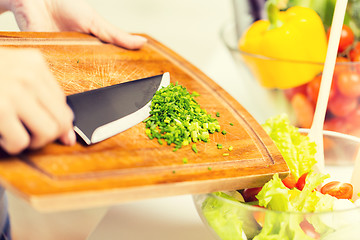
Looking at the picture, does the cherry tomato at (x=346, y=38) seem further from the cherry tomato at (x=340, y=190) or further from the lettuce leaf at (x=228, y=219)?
the lettuce leaf at (x=228, y=219)

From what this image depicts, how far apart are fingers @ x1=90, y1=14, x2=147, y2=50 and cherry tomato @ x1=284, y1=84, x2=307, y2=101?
39 centimetres

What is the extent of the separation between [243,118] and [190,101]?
122mm

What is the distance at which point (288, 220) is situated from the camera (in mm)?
670

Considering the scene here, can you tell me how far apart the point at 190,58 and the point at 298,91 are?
590 millimetres

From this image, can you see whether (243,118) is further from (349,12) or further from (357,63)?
(349,12)

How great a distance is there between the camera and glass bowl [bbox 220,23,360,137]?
3.28 ft

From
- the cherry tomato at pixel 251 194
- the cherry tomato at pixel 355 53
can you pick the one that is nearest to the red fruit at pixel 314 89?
the cherry tomato at pixel 355 53

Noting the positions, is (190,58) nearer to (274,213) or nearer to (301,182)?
(301,182)

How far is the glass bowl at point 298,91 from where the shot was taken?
100 centimetres

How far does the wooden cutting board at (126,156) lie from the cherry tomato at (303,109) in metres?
0.23

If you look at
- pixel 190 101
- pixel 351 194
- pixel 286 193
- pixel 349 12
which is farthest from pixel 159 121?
pixel 349 12

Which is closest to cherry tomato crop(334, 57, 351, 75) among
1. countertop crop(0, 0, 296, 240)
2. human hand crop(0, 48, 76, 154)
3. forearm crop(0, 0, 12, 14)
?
countertop crop(0, 0, 296, 240)

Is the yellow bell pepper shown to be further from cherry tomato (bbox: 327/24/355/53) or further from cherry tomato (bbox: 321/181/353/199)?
cherry tomato (bbox: 321/181/353/199)

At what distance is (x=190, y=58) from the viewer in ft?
5.22
